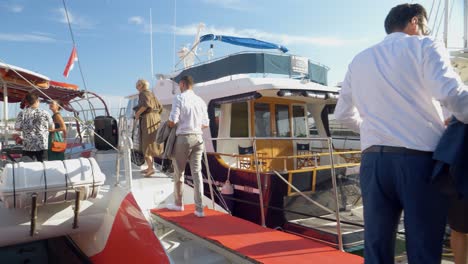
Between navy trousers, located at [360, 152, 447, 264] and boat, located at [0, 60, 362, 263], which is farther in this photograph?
boat, located at [0, 60, 362, 263]

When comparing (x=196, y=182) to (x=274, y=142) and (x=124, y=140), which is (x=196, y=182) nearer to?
(x=124, y=140)

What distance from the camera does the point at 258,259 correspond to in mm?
2648

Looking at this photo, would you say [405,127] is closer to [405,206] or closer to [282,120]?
[405,206]

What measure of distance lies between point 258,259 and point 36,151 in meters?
3.26

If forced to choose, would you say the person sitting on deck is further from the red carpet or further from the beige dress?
the red carpet

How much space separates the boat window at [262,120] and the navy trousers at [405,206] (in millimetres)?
5476

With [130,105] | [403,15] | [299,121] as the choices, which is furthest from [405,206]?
[130,105]

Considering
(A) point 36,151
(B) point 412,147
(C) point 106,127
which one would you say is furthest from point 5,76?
(B) point 412,147

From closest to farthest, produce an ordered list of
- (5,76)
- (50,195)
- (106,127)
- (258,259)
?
(258,259) < (50,195) < (106,127) < (5,76)

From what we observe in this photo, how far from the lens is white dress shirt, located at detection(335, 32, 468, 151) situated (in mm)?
1479

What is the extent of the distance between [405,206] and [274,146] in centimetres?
594

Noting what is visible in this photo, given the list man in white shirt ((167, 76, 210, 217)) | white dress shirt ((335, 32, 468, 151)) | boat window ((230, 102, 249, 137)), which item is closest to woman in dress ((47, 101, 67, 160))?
man in white shirt ((167, 76, 210, 217))

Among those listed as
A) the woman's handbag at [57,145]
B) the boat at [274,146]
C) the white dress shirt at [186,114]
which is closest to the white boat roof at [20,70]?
the woman's handbag at [57,145]

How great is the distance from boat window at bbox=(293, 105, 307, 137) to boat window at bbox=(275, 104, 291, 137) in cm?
24
